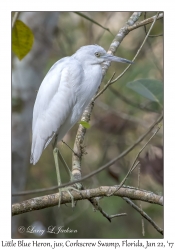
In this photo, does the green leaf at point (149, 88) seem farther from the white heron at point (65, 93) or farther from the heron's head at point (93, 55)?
the heron's head at point (93, 55)

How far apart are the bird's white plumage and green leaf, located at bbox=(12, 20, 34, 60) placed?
61 cm

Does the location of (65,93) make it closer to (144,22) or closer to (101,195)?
(144,22)

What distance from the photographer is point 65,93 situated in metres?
2.57

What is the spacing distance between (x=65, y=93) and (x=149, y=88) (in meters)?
0.49

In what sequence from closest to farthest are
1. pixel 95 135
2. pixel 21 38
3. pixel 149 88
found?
pixel 21 38
pixel 149 88
pixel 95 135

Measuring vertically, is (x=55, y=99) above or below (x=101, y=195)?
above

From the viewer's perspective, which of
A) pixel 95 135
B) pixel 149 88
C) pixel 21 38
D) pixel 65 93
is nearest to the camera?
pixel 21 38

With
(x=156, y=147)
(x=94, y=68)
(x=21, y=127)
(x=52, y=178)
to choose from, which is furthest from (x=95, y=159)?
(x=94, y=68)

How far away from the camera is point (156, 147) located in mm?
3031

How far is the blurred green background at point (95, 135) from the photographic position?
140 inches

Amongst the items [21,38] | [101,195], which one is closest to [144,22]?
[21,38]
